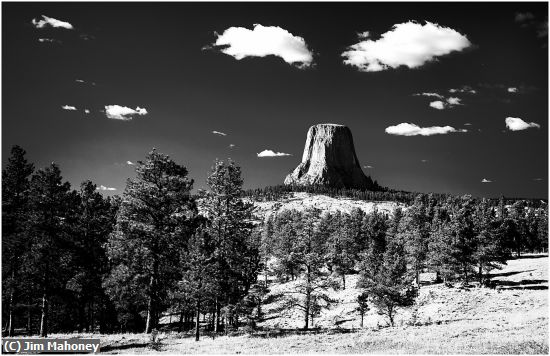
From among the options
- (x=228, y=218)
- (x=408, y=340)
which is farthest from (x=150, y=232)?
(x=408, y=340)

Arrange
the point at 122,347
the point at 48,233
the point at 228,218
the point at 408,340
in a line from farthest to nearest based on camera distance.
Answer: the point at 228,218, the point at 48,233, the point at 408,340, the point at 122,347

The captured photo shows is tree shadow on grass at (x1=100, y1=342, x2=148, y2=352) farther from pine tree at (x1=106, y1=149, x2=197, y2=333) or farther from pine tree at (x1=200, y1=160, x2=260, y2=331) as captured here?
pine tree at (x1=200, y1=160, x2=260, y2=331)

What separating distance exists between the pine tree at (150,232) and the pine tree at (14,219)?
5097 millimetres

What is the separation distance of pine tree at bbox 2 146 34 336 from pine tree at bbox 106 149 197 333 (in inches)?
201

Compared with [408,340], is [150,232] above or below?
above

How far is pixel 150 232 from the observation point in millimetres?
23375

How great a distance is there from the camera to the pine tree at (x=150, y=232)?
911 inches

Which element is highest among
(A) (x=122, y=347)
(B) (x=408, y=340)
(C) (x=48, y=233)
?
(C) (x=48, y=233)

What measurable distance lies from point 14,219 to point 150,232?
8.88 m

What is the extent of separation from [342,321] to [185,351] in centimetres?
3076

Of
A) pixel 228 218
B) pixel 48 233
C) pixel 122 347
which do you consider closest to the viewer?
pixel 122 347

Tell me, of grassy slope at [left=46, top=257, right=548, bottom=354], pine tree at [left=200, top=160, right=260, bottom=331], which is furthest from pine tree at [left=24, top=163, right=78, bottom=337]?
pine tree at [left=200, top=160, right=260, bottom=331]

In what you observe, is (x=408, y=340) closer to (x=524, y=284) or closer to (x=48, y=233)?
(x=48, y=233)

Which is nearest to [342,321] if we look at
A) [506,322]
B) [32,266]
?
[506,322]
